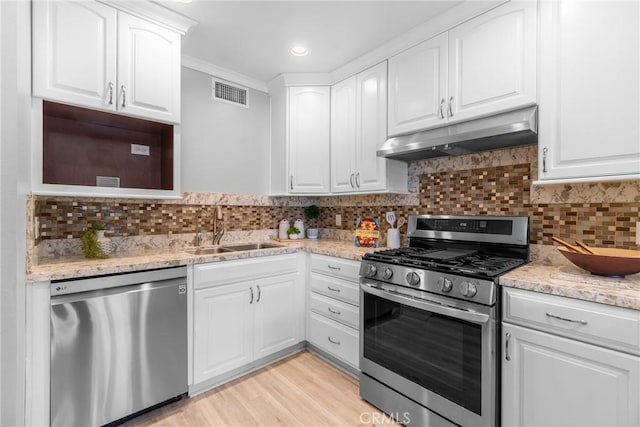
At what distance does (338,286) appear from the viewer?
2.39 meters

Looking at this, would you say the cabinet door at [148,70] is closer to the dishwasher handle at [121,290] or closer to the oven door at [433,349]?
the dishwasher handle at [121,290]

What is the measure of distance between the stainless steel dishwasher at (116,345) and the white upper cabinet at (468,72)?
1.96m

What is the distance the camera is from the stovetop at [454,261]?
5.18 feet

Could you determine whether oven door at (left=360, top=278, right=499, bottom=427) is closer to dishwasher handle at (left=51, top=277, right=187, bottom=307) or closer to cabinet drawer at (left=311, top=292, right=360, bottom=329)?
cabinet drawer at (left=311, top=292, right=360, bottom=329)

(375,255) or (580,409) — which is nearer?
(580,409)

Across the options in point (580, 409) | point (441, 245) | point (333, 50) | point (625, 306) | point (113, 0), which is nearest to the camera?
point (625, 306)

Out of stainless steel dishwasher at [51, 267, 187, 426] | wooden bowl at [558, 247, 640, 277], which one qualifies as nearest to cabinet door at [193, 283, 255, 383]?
stainless steel dishwasher at [51, 267, 187, 426]

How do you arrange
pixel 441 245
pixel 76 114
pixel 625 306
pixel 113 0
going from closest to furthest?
pixel 625 306 → pixel 113 0 → pixel 76 114 → pixel 441 245

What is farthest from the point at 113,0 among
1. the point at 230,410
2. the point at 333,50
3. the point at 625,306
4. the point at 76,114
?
the point at 625,306

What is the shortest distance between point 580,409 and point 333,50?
8.69 ft

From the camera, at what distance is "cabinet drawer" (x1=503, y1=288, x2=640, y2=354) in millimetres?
1180

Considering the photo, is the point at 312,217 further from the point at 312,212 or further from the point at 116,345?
the point at 116,345

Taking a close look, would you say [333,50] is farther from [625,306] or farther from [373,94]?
[625,306]

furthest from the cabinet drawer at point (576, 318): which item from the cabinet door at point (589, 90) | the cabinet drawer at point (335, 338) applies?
the cabinet drawer at point (335, 338)
